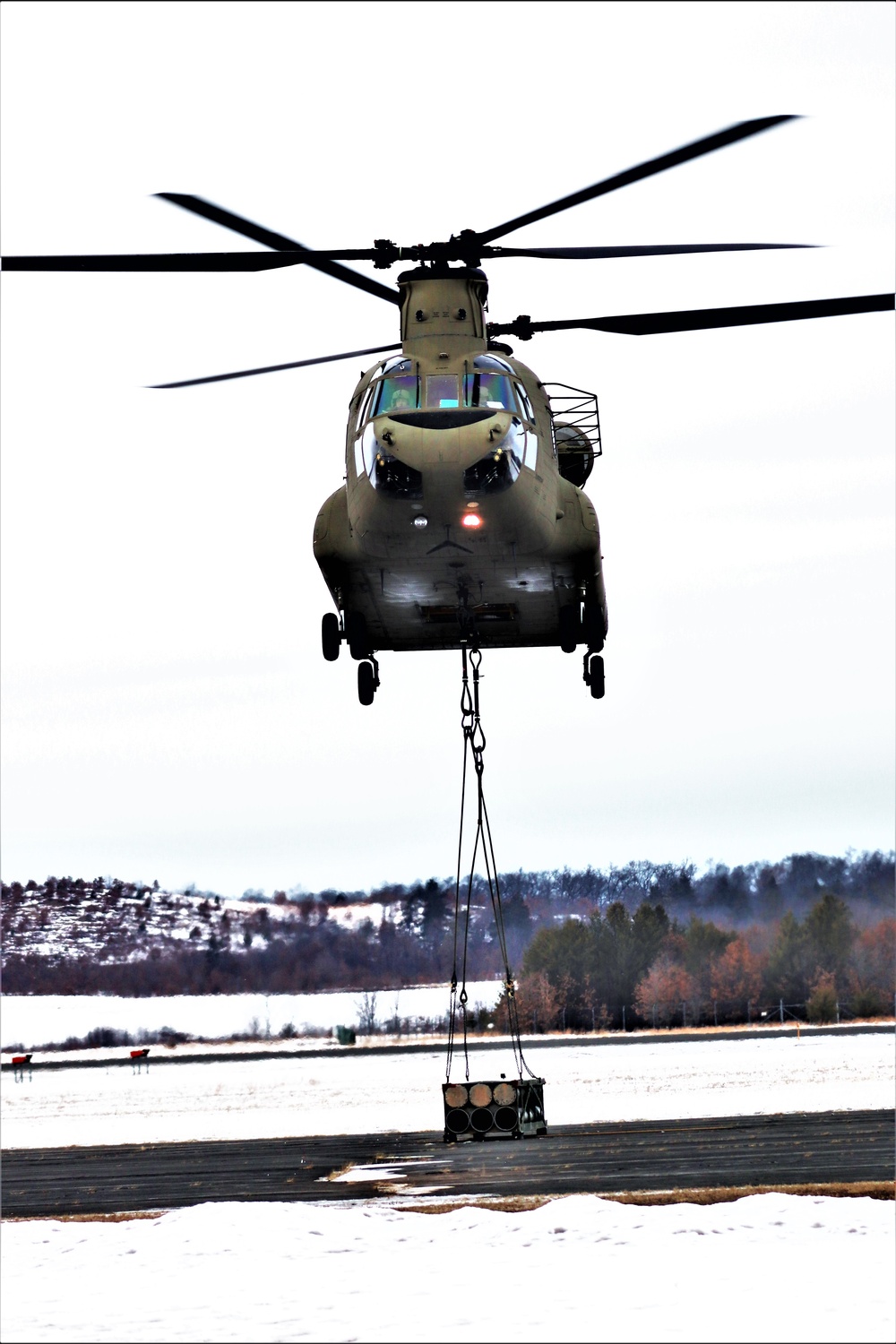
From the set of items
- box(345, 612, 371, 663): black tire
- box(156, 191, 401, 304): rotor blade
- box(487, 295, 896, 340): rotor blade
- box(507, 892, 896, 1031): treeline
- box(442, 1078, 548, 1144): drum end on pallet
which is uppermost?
box(156, 191, 401, 304): rotor blade

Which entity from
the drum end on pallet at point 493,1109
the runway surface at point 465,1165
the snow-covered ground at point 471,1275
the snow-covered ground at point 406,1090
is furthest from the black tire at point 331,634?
the snow-covered ground at point 406,1090

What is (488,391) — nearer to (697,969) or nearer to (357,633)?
(357,633)

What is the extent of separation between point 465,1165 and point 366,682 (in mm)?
14341

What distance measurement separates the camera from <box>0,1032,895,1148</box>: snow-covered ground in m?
40.6

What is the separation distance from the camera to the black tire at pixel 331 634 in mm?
18656

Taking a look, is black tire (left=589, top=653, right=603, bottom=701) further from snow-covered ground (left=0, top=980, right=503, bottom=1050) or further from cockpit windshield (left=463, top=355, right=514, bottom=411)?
snow-covered ground (left=0, top=980, right=503, bottom=1050)

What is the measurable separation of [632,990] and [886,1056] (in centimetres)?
2851

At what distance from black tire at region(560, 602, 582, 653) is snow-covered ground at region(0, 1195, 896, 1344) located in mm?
7141

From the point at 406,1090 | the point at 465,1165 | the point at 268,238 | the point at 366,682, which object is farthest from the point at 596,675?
the point at 406,1090

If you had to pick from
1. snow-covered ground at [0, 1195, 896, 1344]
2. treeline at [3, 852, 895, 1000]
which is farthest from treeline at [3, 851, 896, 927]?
snow-covered ground at [0, 1195, 896, 1344]

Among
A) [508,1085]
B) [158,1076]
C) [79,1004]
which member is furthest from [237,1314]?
[79,1004]

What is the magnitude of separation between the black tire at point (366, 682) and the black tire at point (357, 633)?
535 millimetres

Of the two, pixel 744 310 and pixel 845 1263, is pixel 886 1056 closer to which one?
pixel 845 1263

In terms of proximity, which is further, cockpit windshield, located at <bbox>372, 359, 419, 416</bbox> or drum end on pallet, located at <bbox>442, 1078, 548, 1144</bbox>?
drum end on pallet, located at <bbox>442, 1078, 548, 1144</bbox>
